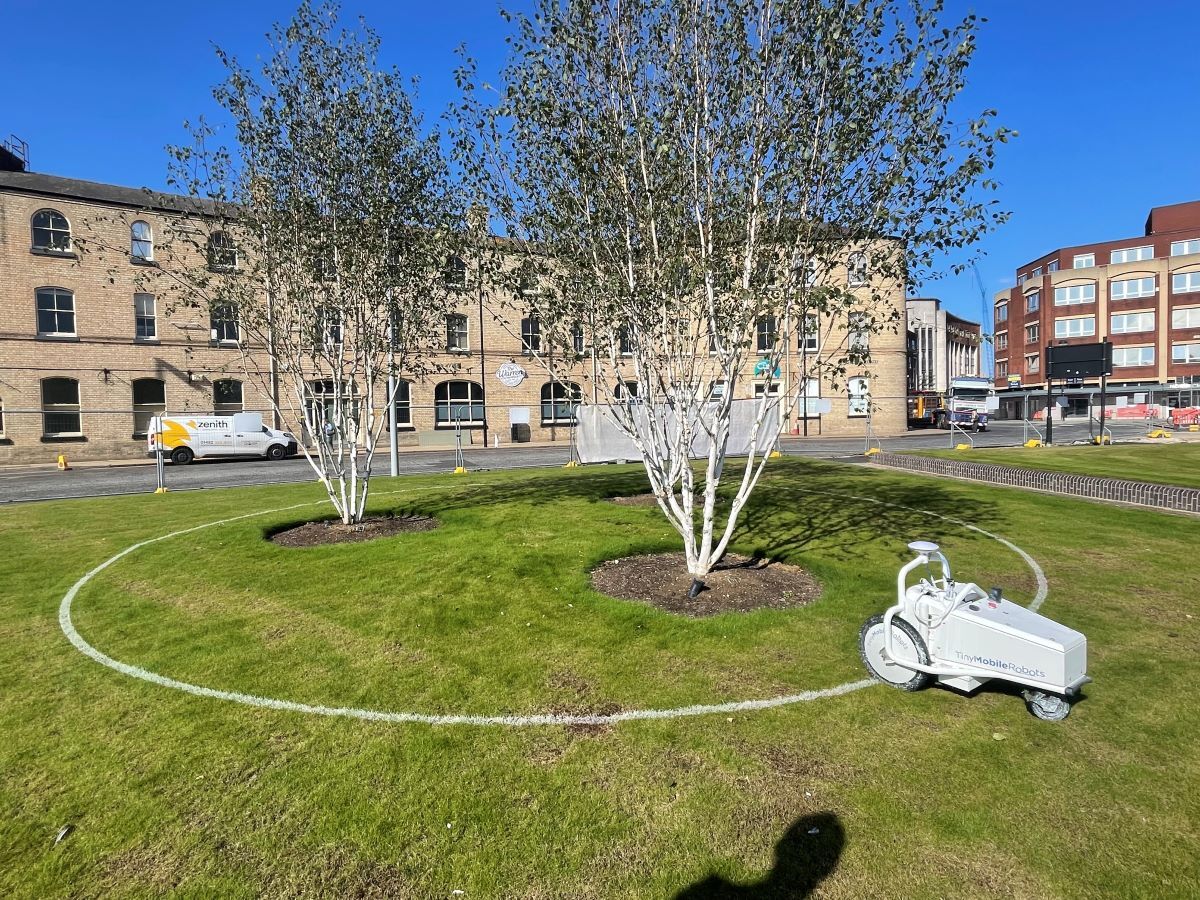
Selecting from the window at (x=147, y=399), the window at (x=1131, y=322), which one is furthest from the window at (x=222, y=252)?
the window at (x=1131, y=322)

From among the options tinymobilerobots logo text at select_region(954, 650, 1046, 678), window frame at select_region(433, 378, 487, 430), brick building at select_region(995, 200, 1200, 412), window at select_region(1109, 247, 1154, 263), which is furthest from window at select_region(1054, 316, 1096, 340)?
tinymobilerobots logo text at select_region(954, 650, 1046, 678)

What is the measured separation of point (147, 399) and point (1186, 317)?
327ft

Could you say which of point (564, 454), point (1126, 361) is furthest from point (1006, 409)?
point (564, 454)

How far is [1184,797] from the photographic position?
12.9 feet

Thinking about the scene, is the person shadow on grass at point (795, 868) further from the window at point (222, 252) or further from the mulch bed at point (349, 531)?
the window at point (222, 252)

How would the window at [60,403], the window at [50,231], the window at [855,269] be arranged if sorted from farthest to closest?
1. the window at [60,403]
2. the window at [50,231]
3. the window at [855,269]

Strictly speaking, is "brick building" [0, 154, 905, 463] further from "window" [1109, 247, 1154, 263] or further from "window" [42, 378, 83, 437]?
"window" [1109, 247, 1154, 263]

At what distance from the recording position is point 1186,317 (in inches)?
2928

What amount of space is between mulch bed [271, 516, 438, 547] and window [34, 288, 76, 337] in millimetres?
30667

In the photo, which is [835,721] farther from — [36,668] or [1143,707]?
[36,668]

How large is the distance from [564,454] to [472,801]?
27879 millimetres

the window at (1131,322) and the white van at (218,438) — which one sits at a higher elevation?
the window at (1131,322)

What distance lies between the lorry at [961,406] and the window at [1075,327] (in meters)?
30.9

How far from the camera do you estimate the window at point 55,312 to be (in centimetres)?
3291
